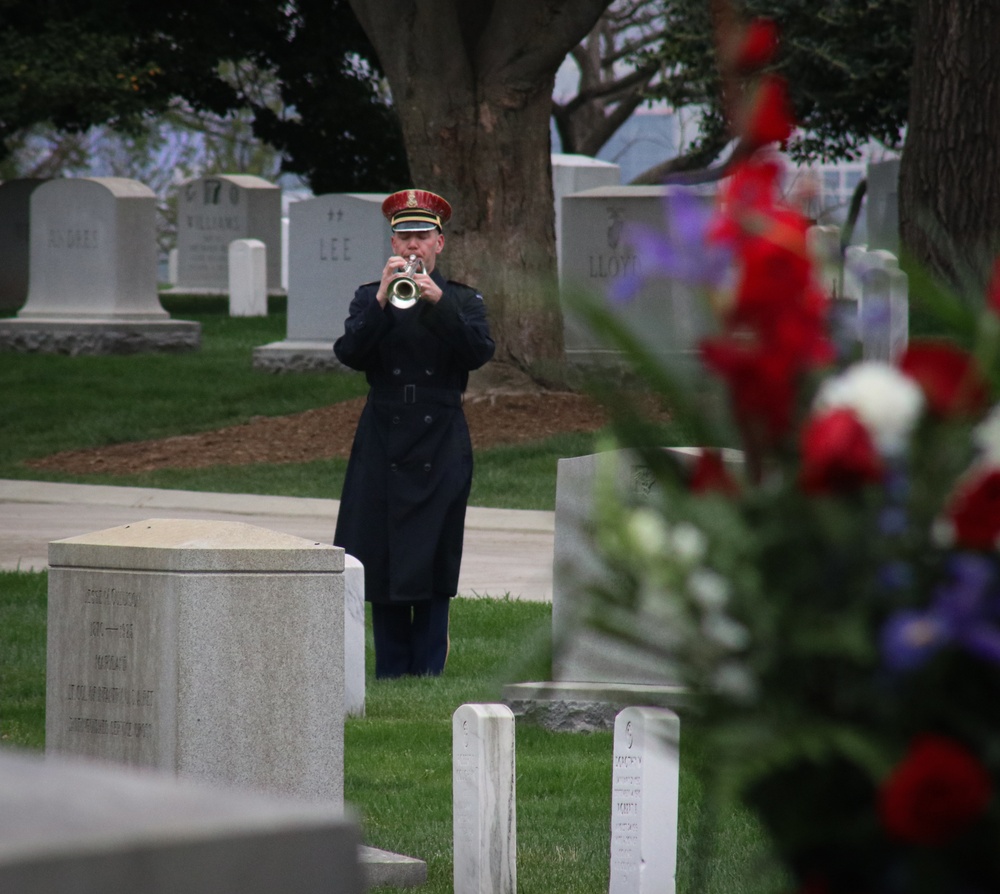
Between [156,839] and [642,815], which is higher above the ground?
[156,839]

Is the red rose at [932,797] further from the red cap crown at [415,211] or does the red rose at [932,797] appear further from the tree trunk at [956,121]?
the tree trunk at [956,121]

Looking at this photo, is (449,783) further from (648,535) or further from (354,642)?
(648,535)

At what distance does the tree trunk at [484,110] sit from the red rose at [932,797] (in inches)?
620

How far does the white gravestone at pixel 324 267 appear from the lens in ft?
68.8

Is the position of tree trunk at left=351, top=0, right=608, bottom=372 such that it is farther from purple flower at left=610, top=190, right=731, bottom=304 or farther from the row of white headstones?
purple flower at left=610, top=190, right=731, bottom=304

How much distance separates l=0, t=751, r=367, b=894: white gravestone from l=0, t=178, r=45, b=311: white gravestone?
27.6 metres

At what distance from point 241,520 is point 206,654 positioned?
812 centimetres

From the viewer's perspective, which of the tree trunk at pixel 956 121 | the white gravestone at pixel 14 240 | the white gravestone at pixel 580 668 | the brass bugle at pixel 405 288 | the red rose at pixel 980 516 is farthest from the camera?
the white gravestone at pixel 14 240

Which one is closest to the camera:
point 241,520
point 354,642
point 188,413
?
point 354,642

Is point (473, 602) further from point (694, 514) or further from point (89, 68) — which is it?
point (89, 68)

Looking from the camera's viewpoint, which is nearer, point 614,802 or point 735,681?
point 735,681

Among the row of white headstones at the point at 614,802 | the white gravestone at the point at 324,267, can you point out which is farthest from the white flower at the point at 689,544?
the white gravestone at the point at 324,267

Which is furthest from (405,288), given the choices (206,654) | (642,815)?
(642,815)

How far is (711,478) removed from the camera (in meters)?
1.72
